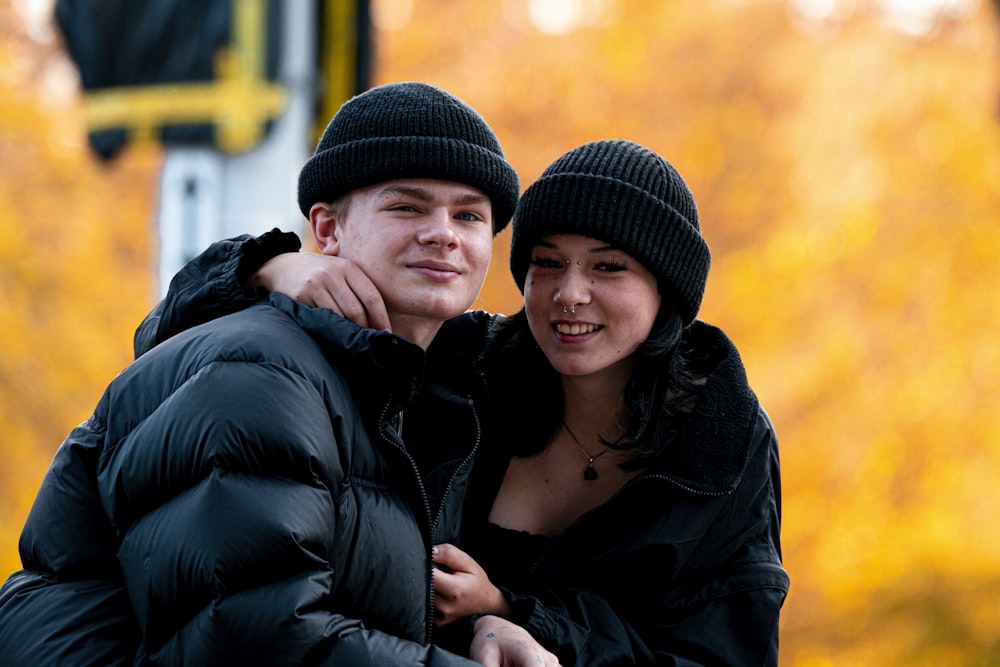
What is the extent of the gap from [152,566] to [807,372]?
6.66 meters

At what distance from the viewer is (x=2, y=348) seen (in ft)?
25.7

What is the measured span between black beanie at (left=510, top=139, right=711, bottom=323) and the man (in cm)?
24

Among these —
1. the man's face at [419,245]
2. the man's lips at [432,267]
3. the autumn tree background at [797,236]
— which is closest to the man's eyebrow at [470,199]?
the man's face at [419,245]

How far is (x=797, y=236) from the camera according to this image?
8.22 metres

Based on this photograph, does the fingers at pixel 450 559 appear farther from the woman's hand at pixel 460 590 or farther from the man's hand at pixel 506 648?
the man's hand at pixel 506 648

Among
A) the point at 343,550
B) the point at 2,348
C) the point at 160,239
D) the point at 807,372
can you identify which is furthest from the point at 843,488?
the point at 343,550

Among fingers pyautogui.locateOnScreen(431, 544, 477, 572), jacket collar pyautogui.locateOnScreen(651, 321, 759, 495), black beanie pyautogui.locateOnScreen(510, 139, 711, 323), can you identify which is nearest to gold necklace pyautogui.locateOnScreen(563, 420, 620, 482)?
jacket collar pyautogui.locateOnScreen(651, 321, 759, 495)

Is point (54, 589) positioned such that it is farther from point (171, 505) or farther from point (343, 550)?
point (343, 550)

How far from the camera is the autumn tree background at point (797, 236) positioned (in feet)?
26.3

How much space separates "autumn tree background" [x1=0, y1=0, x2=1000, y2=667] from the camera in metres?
8.03

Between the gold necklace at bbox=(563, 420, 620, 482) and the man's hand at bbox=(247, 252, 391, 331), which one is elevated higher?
the man's hand at bbox=(247, 252, 391, 331)

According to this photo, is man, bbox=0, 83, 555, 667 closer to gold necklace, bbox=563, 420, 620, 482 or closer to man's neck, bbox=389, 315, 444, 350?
man's neck, bbox=389, 315, 444, 350

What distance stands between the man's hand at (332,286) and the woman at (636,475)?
52cm

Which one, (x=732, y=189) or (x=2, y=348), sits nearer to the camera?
(x=2, y=348)
